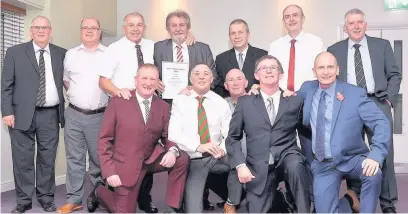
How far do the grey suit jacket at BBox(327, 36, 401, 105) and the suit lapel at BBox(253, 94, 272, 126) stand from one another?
2.59ft

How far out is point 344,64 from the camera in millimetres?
3646

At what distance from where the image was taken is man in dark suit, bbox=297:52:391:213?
10.0 ft

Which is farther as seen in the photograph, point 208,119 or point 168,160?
point 208,119

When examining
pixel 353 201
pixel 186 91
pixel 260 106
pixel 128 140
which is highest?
pixel 186 91

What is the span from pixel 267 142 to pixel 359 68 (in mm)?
1037

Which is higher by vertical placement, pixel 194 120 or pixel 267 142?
pixel 194 120

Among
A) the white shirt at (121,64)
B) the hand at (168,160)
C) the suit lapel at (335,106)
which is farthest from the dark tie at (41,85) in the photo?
the suit lapel at (335,106)

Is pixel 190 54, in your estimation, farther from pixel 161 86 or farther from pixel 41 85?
pixel 41 85

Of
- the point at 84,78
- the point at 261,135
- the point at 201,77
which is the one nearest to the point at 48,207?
the point at 84,78

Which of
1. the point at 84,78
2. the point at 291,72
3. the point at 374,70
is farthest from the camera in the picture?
the point at 84,78

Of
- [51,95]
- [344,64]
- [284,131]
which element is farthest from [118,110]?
[344,64]

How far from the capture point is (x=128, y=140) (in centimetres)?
340

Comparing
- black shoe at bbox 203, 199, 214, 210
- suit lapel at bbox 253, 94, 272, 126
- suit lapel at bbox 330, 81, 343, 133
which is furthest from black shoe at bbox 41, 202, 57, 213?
suit lapel at bbox 330, 81, 343, 133

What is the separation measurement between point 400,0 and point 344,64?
3.89 meters
